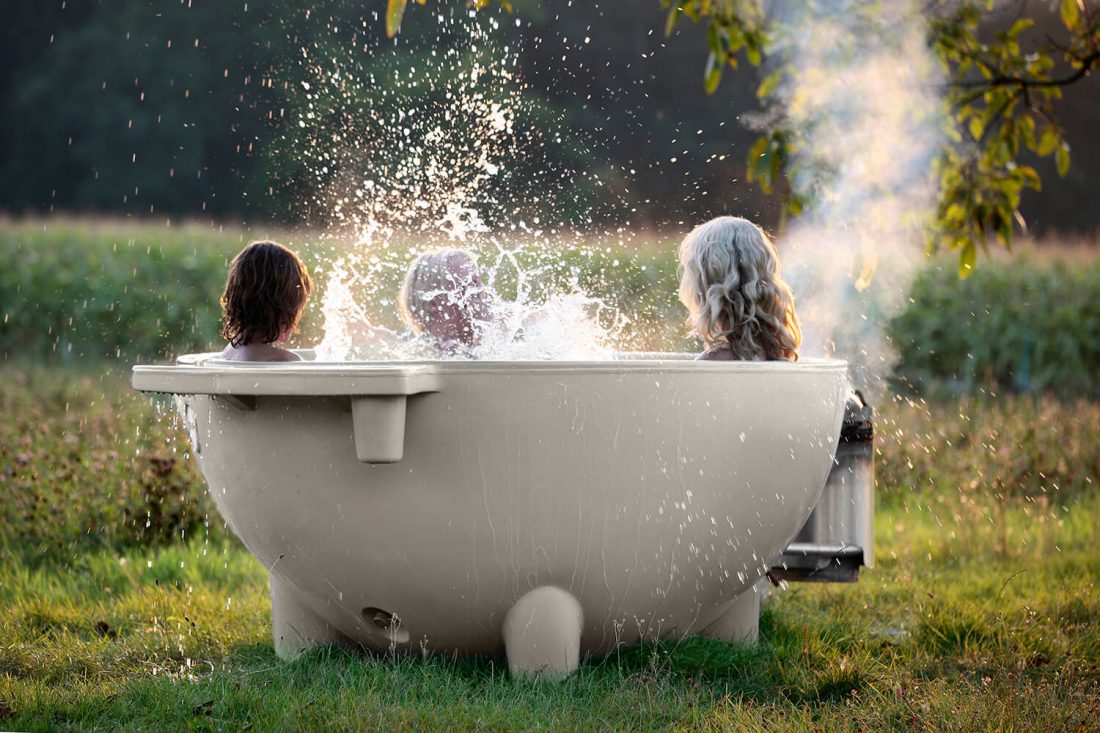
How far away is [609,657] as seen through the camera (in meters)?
2.30

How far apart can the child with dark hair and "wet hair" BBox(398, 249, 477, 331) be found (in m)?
0.53

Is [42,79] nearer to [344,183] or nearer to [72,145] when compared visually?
[72,145]

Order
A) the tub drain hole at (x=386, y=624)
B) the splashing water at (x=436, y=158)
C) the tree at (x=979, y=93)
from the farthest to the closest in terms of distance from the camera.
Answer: the splashing water at (x=436, y=158)
the tree at (x=979, y=93)
the tub drain hole at (x=386, y=624)

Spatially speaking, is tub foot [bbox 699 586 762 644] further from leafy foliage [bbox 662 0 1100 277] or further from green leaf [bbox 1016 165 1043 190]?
green leaf [bbox 1016 165 1043 190]

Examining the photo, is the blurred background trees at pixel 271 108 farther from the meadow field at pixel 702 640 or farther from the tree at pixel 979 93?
the tree at pixel 979 93

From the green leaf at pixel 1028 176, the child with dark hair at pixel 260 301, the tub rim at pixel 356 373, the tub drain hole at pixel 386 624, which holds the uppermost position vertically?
the green leaf at pixel 1028 176

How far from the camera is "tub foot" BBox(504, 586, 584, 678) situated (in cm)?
211

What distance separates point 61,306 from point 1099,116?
21.7 feet

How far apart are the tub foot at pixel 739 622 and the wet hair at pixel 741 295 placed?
514 millimetres

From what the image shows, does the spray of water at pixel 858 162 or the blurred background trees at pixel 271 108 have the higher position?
the blurred background trees at pixel 271 108

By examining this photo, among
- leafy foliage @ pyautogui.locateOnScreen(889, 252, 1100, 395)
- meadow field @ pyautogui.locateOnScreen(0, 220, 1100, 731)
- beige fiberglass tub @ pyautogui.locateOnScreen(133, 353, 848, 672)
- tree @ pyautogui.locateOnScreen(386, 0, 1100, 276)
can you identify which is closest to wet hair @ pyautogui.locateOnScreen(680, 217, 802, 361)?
tree @ pyautogui.locateOnScreen(386, 0, 1100, 276)

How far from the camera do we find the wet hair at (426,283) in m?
3.03

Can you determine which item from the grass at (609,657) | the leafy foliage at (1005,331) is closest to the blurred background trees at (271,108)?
the leafy foliage at (1005,331)

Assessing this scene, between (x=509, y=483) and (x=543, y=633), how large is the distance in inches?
11.8
